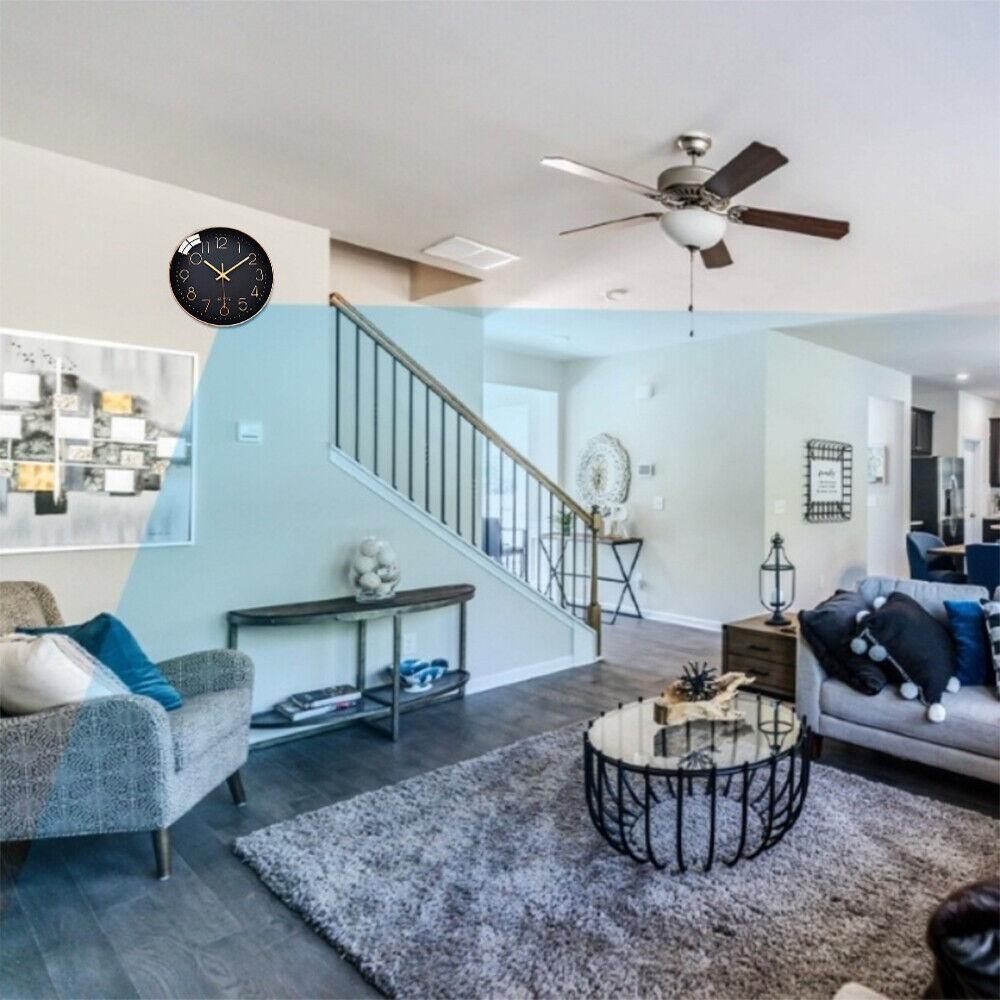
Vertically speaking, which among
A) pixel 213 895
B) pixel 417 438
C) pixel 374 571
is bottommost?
pixel 213 895

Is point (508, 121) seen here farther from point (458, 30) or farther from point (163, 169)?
point (163, 169)

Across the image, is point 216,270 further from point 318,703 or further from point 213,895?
point 213,895

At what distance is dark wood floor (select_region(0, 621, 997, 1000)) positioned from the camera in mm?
1771

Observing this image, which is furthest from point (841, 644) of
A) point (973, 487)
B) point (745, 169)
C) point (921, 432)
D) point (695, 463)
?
point (973, 487)

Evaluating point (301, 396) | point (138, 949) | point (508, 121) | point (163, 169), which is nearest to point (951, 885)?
point (138, 949)

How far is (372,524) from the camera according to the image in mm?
3875

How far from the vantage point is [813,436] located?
6410 millimetres

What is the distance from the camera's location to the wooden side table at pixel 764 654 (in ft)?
12.2

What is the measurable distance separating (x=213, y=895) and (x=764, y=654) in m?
2.94

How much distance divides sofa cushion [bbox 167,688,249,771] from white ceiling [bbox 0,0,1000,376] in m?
2.15

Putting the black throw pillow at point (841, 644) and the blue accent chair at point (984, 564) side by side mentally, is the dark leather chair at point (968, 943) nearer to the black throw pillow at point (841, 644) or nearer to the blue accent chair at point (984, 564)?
the black throw pillow at point (841, 644)

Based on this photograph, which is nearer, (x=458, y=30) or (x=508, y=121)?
(x=458, y=30)

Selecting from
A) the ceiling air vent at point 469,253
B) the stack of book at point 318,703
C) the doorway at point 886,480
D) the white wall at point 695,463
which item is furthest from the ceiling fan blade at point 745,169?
the doorway at point 886,480

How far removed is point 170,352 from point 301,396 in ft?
2.22
